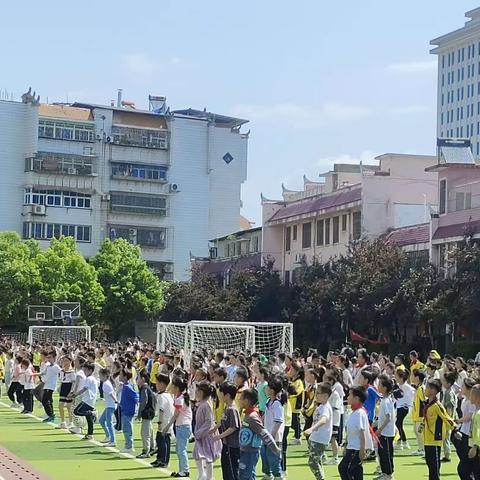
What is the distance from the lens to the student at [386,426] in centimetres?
1555

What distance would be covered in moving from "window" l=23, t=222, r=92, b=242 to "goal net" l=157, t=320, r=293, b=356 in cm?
4548

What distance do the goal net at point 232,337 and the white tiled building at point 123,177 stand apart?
46158 mm

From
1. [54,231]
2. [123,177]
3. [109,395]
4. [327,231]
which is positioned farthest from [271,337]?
[123,177]

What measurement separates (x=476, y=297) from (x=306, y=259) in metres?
20.6

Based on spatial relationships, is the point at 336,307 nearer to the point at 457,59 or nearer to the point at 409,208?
the point at 409,208

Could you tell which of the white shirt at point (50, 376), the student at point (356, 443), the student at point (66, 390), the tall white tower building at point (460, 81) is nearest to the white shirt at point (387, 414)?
the student at point (356, 443)

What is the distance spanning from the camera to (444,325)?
4697cm

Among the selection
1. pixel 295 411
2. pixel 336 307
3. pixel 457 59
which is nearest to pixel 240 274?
pixel 336 307

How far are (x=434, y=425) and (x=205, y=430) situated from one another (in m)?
2.94

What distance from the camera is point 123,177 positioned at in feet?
305

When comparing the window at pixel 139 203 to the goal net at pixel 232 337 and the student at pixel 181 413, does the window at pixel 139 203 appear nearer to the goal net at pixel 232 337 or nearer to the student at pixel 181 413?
the goal net at pixel 232 337

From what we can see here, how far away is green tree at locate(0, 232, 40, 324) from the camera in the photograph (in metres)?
73.6

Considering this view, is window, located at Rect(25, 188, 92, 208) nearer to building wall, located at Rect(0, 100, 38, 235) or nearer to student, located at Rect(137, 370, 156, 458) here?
building wall, located at Rect(0, 100, 38, 235)

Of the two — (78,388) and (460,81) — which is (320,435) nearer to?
(78,388)
